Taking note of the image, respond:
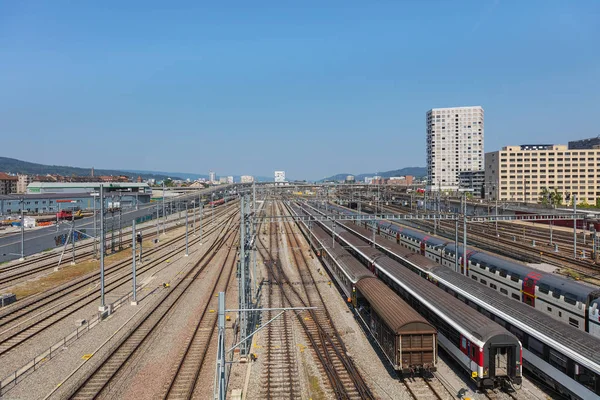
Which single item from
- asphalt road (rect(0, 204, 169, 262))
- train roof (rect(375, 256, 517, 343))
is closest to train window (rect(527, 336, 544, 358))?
train roof (rect(375, 256, 517, 343))

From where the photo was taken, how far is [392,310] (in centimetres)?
1789

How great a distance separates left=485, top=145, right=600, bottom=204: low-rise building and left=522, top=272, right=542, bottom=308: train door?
9313cm

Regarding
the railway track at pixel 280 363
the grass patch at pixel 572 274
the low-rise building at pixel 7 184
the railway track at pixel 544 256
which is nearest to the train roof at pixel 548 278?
the grass patch at pixel 572 274

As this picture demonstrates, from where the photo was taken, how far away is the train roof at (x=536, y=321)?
1348cm

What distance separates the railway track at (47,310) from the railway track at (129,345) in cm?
496

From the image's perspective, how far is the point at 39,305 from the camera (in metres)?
28.5

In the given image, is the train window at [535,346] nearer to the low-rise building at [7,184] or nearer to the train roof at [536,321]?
the train roof at [536,321]

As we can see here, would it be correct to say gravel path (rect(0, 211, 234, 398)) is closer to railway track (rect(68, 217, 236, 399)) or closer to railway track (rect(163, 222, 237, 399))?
railway track (rect(68, 217, 236, 399))

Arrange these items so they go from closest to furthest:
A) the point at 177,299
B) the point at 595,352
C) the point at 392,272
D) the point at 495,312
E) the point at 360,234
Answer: the point at 595,352 < the point at 495,312 < the point at 392,272 < the point at 177,299 < the point at 360,234

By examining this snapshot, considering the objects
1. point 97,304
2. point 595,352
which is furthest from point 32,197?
point 595,352

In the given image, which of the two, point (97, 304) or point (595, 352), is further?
point (97, 304)

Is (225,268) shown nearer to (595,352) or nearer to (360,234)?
(360,234)

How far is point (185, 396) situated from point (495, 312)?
12.7 metres

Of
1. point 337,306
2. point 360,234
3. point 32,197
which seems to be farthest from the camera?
point 32,197
